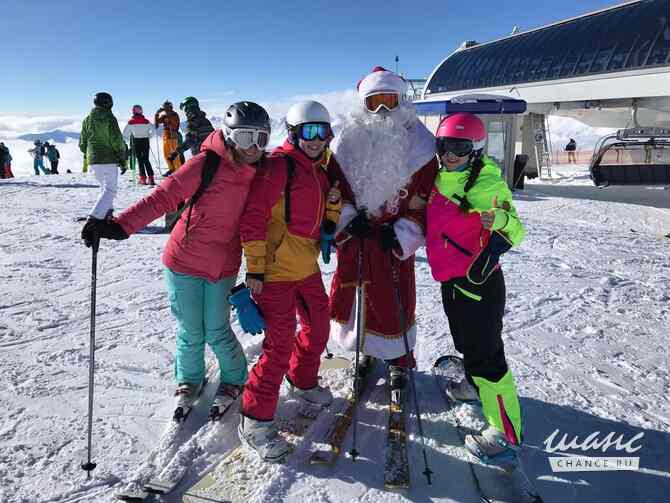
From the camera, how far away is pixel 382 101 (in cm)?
283

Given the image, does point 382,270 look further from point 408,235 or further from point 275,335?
point 275,335

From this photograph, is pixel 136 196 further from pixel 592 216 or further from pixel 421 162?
pixel 592 216

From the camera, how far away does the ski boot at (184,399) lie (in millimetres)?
2590

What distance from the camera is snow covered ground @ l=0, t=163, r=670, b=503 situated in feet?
7.14

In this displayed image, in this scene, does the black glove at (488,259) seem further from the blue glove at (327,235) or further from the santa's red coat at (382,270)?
the blue glove at (327,235)

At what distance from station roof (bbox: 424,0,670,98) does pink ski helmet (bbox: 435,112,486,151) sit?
495 inches

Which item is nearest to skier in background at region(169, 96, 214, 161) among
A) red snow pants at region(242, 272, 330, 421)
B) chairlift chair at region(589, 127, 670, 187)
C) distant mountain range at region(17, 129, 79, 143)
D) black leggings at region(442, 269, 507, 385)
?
red snow pants at region(242, 272, 330, 421)

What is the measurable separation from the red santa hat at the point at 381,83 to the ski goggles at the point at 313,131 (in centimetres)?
49

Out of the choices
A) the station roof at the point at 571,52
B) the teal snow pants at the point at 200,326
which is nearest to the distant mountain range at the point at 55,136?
the station roof at the point at 571,52

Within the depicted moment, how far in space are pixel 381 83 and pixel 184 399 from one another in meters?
2.23

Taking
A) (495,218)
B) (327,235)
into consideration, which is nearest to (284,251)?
(327,235)

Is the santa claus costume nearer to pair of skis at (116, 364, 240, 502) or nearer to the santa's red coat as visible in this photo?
the santa's red coat

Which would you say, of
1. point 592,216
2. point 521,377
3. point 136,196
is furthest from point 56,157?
point 521,377

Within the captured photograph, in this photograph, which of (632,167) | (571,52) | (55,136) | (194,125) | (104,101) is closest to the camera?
(194,125)
